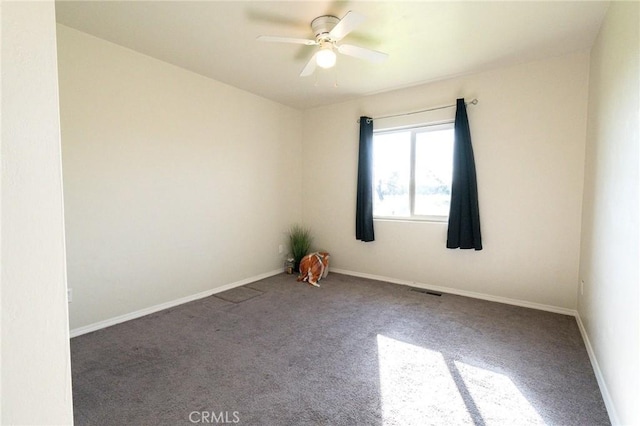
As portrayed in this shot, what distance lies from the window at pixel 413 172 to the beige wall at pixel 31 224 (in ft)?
11.8

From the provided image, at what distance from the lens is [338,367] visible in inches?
80.7

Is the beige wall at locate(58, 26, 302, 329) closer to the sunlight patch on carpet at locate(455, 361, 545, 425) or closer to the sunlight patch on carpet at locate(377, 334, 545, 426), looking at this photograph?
the sunlight patch on carpet at locate(377, 334, 545, 426)

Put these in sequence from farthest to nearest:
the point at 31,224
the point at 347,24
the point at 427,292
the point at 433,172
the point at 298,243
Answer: the point at 298,243 < the point at 433,172 < the point at 427,292 < the point at 347,24 < the point at 31,224

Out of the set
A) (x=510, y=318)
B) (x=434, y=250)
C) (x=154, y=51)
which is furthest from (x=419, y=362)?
(x=154, y=51)

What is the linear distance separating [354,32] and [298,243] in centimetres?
289

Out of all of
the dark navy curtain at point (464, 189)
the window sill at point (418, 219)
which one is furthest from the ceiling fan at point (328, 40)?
the window sill at point (418, 219)

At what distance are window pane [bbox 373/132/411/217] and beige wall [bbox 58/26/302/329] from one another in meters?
1.49

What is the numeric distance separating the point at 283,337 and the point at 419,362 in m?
1.06

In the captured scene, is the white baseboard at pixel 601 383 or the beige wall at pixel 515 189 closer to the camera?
the white baseboard at pixel 601 383

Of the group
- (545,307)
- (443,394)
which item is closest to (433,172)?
(545,307)

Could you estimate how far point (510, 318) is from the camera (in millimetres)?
2832

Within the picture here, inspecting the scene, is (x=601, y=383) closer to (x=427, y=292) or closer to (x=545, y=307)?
(x=545, y=307)

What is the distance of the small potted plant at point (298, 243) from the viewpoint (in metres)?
4.52

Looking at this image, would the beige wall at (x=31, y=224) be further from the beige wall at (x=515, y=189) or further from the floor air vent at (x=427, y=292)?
the beige wall at (x=515, y=189)
